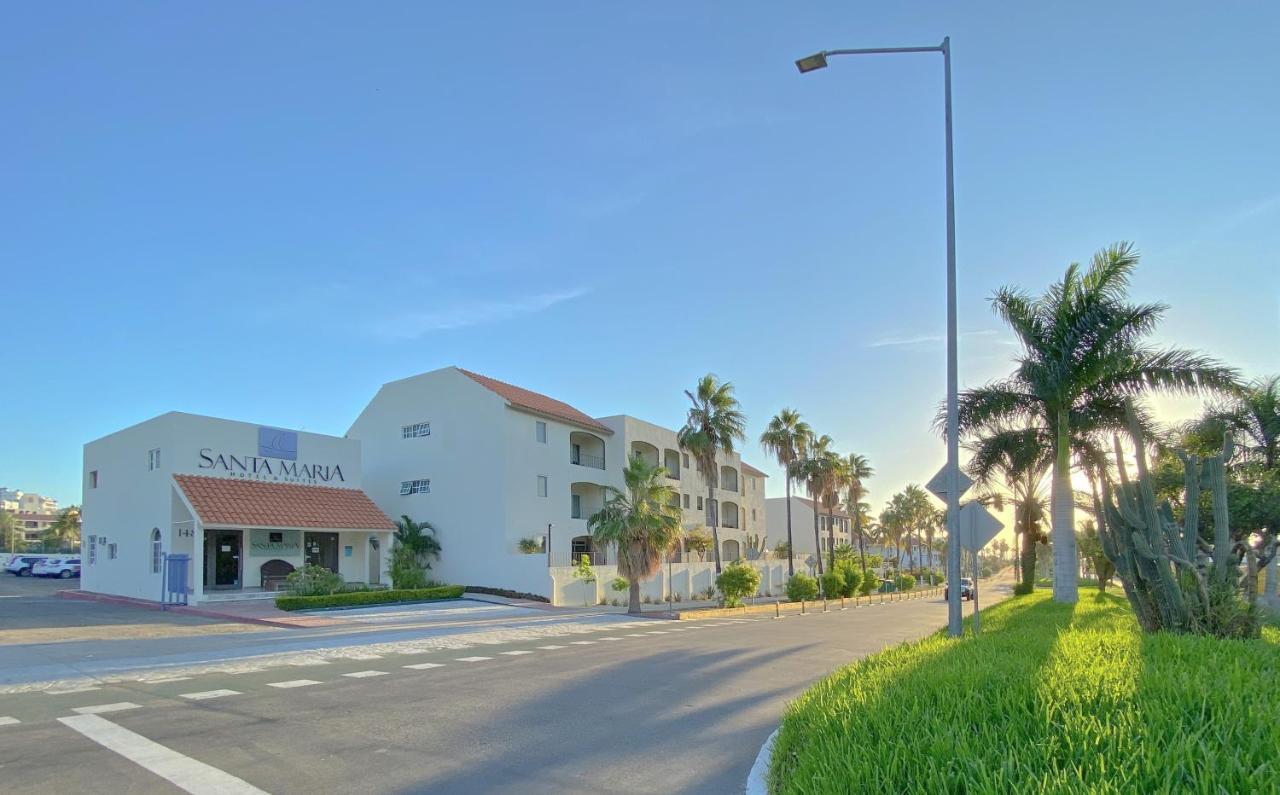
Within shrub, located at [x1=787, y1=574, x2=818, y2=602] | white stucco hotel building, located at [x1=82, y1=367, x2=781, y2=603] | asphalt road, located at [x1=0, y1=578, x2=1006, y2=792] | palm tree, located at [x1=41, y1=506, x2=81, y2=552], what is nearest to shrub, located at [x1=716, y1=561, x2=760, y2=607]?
white stucco hotel building, located at [x1=82, y1=367, x2=781, y2=603]

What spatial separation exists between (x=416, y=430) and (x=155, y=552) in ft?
42.2

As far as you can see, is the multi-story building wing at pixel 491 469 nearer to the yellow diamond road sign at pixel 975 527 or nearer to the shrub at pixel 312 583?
the shrub at pixel 312 583

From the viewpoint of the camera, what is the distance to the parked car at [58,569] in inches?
2194

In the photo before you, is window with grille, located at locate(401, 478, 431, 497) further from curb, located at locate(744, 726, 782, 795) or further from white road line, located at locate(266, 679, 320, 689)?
curb, located at locate(744, 726, 782, 795)

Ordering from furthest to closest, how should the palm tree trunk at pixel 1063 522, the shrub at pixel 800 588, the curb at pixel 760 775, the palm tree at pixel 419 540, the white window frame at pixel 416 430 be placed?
1. the shrub at pixel 800 588
2. the white window frame at pixel 416 430
3. the palm tree at pixel 419 540
4. the palm tree trunk at pixel 1063 522
5. the curb at pixel 760 775

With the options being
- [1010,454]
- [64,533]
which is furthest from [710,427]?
[64,533]

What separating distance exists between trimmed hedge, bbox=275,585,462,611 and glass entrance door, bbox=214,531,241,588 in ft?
22.5

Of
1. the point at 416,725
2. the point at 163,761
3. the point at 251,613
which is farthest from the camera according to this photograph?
the point at 251,613

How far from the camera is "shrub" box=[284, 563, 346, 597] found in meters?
29.0

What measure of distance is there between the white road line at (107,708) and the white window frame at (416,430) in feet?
101

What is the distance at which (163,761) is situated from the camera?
7.59m

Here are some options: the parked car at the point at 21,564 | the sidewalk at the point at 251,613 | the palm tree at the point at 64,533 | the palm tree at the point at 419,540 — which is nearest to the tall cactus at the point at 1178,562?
the sidewalk at the point at 251,613

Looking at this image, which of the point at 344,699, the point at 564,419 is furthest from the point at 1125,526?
the point at 564,419

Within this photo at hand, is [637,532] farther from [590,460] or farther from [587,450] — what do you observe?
[587,450]
